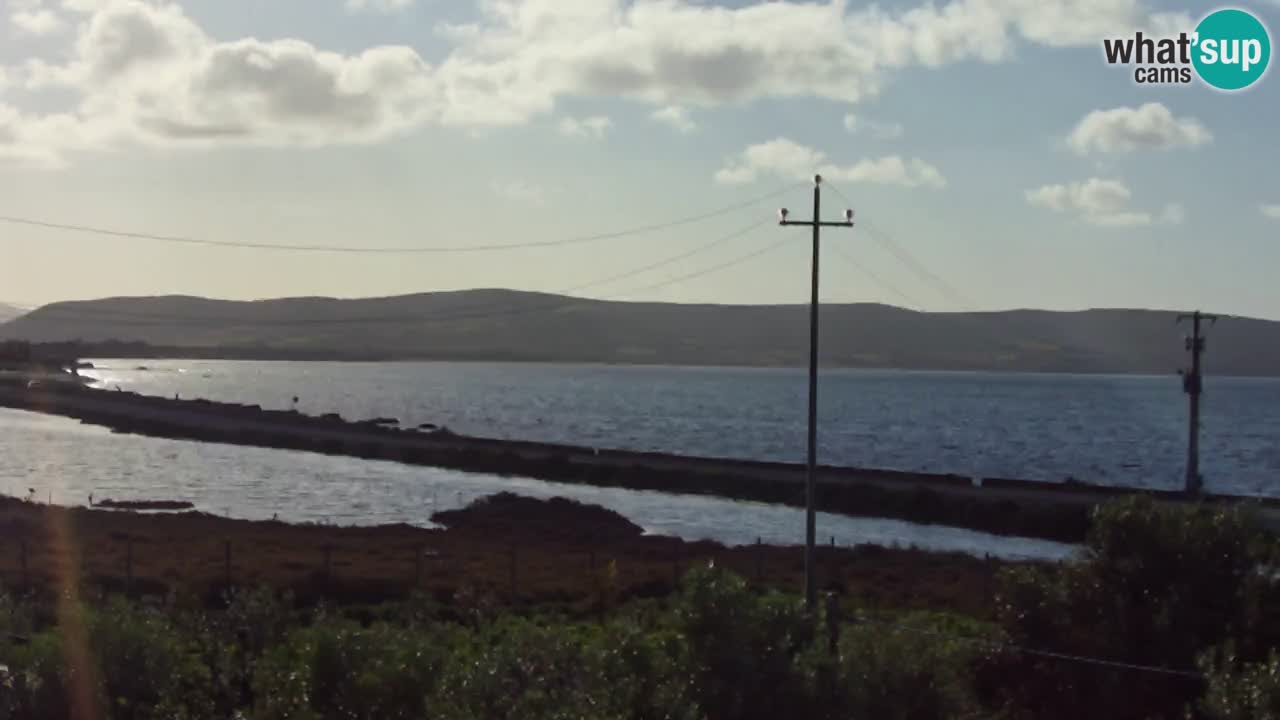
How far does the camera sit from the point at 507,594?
1479 inches

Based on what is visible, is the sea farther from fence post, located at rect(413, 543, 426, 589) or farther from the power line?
A: the power line

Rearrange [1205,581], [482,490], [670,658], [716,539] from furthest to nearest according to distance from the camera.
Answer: [482,490] < [716,539] < [1205,581] < [670,658]

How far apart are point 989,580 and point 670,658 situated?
30240 millimetres

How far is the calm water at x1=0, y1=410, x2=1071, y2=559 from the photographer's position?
65.5m

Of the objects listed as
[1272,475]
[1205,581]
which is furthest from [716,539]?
[1272,475]

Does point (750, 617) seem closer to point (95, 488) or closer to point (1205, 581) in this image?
point (1205, 581)

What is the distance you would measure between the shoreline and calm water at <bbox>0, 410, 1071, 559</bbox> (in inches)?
81.0

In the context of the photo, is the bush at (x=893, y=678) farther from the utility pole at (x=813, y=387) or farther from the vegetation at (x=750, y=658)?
the utility pole at (x=813, y=387)

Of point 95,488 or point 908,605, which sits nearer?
point 908,605

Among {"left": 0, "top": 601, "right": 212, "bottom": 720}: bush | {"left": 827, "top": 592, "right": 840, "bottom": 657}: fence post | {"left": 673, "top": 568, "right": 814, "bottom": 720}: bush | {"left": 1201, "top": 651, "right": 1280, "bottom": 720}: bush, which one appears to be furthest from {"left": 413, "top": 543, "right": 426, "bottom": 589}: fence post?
{"left": 1201, "top": 651, "right": 1280, "bottom": 720}: bush

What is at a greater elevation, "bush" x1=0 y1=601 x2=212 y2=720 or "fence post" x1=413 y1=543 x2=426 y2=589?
"bush" x1=0 y1=601 x2=212 y2=720

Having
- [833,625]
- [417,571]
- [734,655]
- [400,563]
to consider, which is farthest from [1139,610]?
[400,563]

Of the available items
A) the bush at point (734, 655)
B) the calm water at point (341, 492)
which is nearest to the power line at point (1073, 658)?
the bush at point (734, 655)

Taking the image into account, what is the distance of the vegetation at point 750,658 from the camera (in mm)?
12961
